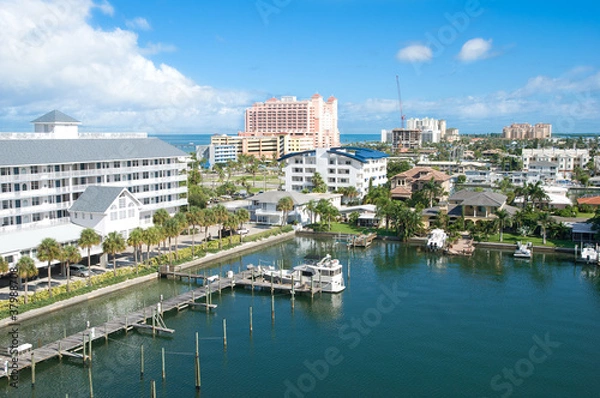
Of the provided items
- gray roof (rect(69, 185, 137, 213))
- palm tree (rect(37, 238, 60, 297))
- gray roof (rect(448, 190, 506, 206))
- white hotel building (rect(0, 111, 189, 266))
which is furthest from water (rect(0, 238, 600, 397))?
gray roof (rect(448, 190, 506, 206))

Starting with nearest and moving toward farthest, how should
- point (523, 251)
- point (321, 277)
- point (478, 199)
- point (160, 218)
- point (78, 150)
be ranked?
point (321, 277)
point (160, 218)
point (523, 251)
point (78, 150)
point (478, 199)

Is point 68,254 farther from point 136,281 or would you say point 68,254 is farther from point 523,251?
point 523,251

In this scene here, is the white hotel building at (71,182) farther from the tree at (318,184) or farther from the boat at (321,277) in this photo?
the tree at (318,184)

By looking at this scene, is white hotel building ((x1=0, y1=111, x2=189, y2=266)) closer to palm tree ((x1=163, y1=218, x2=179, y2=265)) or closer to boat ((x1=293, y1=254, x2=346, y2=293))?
palm tree ((x1=163, y1=218, x2=179, y2=265))

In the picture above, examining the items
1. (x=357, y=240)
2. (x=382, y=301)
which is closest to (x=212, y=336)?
(x=382, y=301)

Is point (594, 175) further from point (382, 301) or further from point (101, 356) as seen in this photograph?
point (101, 356)

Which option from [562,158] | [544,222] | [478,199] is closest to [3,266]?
[544,222]
